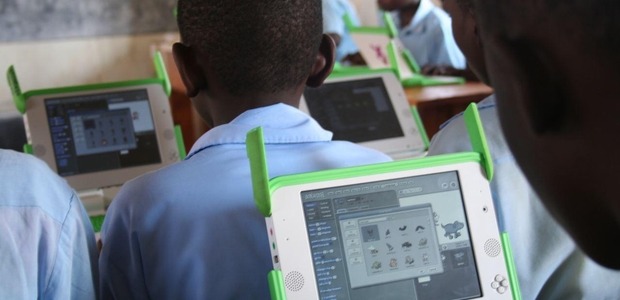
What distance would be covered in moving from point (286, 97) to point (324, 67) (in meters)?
0.14

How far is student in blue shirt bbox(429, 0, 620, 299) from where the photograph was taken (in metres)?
1.29

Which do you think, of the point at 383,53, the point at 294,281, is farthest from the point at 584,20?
the point at 383,53

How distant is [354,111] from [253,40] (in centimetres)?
92

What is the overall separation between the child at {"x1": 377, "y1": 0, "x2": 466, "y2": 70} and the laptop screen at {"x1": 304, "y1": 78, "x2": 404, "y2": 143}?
6.75 feet

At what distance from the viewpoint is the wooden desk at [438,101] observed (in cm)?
326

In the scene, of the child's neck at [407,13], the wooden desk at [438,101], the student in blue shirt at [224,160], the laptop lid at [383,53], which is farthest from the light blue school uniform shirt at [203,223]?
the child's neck at [407,13]

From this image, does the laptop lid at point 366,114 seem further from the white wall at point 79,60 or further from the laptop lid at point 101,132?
the white wall at point 79,60

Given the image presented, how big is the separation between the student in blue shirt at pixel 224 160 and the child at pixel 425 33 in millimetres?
2973

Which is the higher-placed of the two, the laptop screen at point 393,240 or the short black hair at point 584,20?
the short black hair at point 584,20

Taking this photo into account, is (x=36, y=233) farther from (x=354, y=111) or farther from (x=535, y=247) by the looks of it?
(x=354, y=111)

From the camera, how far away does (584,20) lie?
1.29ft

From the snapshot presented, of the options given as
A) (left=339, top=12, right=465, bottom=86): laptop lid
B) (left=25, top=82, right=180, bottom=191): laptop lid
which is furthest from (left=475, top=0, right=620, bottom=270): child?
(left=339, top=12, right=465, bottom=86): laptop lid

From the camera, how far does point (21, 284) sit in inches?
39.7

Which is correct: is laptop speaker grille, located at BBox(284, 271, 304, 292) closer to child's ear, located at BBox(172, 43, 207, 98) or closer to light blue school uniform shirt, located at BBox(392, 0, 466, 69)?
child's ear, located at BBox(172, 43, 207, 98)
